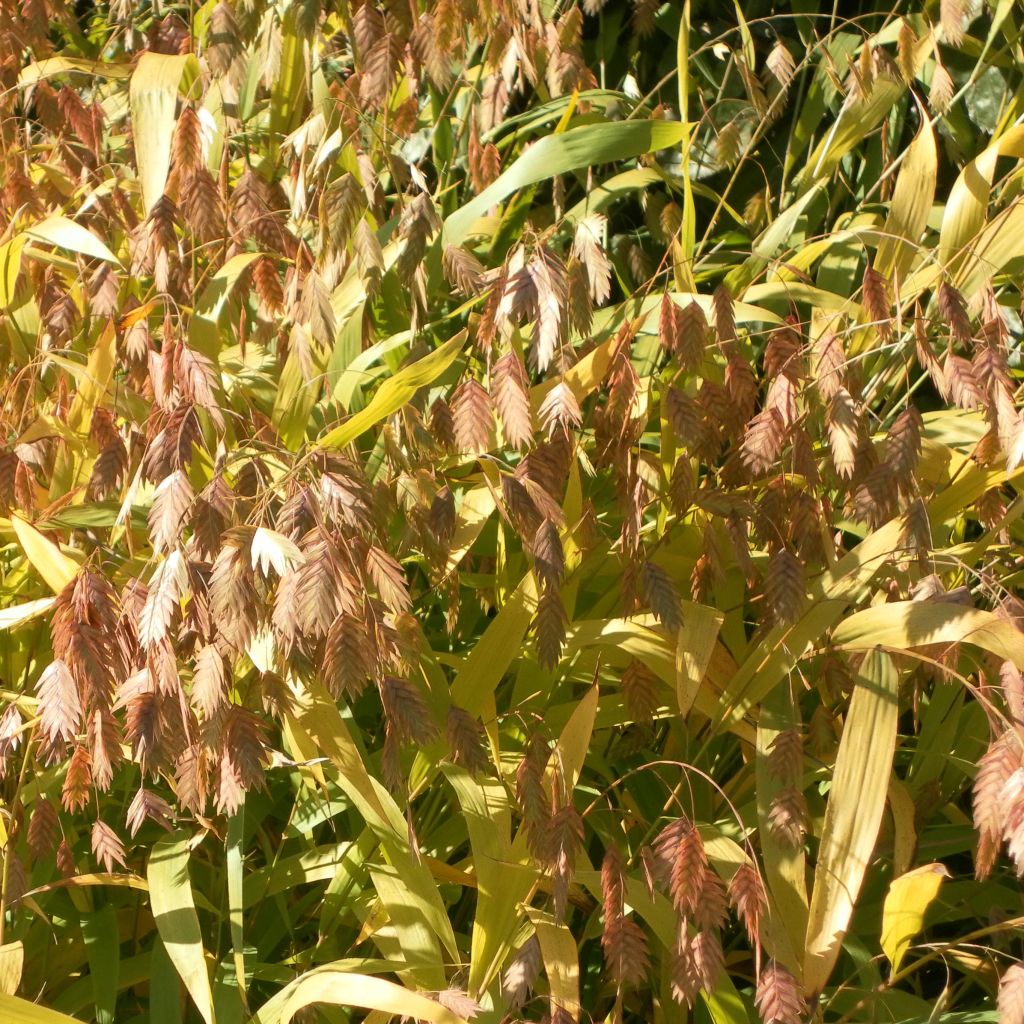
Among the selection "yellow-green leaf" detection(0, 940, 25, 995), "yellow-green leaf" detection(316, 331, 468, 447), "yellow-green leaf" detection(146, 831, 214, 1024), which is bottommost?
"yellow-green leaf" detection(146, 831, 214, 1024)

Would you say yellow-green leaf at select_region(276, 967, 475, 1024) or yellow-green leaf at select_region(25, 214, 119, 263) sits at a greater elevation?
yellow-green leaf at select_region(25, 214, 119, 263)

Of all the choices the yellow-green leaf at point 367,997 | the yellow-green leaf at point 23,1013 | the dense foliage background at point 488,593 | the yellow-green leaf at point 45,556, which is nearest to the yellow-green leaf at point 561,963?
the dense foliage background at point 488,593

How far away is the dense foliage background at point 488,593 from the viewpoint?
3.19 ft

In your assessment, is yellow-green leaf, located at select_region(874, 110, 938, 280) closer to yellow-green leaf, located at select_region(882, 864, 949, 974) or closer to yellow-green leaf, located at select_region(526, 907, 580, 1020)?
yellow-green leaf, located at select_region(882, 864, 949, 974)

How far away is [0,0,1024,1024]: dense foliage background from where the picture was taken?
3.19 ft

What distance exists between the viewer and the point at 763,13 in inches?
83.7

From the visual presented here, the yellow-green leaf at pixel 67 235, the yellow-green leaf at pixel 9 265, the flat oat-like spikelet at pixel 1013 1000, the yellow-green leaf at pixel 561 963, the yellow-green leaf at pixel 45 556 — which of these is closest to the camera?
the flat oat-like spikelet at pixel 1013 1000

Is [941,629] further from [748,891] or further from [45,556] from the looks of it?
[45,556]

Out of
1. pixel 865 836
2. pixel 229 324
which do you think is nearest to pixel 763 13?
pixel 229 324

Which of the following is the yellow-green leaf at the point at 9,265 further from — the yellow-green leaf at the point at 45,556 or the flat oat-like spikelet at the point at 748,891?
the flat oat-like spikelet at the point at 748,891

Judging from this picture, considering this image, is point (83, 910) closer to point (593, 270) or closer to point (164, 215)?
point (164, 215)

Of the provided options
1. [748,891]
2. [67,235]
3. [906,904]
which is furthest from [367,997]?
[67,235]

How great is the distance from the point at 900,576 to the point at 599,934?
0.47 meters

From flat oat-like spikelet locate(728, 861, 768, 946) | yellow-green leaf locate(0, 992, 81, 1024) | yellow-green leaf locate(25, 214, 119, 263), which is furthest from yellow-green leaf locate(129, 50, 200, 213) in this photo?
flat oat-like spikelet locate(728, 861, 768, 946)
